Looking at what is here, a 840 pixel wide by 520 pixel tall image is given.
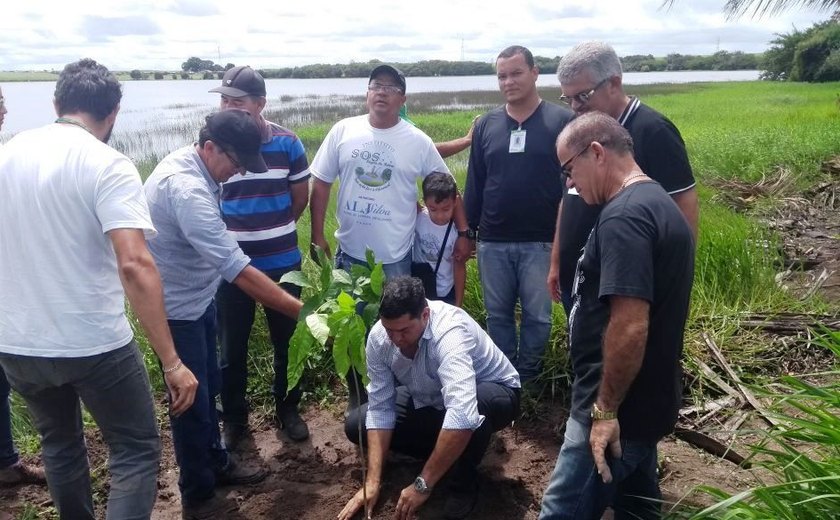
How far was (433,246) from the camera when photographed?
3.83 metres

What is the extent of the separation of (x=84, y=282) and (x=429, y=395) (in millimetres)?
1506

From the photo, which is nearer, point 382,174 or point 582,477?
point 582,477

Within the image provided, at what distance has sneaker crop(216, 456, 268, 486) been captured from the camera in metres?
3.33

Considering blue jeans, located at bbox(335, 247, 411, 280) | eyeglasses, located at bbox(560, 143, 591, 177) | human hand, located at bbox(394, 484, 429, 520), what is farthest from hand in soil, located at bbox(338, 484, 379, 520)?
eyeglasses, located at bbox(560, 143, 591, 177)

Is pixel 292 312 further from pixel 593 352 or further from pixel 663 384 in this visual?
pixel 663 384

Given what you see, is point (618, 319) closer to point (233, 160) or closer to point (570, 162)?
point (570, 162)

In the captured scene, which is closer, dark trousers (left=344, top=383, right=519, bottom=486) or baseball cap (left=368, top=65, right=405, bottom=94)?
dark trousers (left=344, top=383, right=519, bottom=486)

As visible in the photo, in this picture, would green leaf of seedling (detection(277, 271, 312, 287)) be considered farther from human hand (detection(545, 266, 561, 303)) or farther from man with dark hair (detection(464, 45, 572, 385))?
man with dark hair (detection(464, 45, 572, 385))

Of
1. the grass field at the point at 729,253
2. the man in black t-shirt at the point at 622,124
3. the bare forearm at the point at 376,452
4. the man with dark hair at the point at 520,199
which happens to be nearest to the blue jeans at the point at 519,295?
the man with dark hair at the point at 520,199

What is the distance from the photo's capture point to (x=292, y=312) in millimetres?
2836

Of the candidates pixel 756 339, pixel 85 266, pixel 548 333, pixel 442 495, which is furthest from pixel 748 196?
pixel 85 266

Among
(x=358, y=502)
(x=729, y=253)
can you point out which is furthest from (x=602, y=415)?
(x=729, y=253)

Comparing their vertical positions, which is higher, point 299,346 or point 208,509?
point 299,346

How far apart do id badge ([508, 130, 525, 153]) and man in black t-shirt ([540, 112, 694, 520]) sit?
1.44 metres
